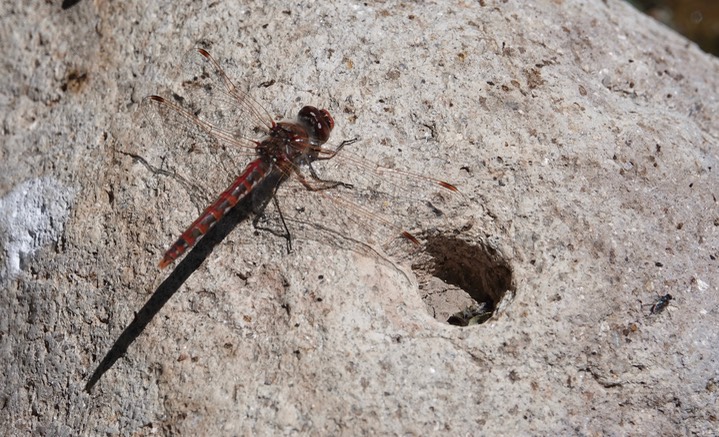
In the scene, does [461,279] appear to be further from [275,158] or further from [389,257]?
[275,158]

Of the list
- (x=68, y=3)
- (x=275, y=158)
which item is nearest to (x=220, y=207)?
(x=275, y=158)

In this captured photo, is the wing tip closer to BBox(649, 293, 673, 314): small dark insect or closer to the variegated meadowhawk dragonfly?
the variegated meadowhawk dragonfly

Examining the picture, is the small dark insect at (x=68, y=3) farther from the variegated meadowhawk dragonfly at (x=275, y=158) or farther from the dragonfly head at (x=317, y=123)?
the dragonfly head at (x=317, y=123)

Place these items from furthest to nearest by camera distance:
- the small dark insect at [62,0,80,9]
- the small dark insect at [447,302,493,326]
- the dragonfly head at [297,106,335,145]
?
the small dark insect at [62,0,80,9], the dragonfly head at [297,106,335,145], the small dark insect at [447,302,493,326]

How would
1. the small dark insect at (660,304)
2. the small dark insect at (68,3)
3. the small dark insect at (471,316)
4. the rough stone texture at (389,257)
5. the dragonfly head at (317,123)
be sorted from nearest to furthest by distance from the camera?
the rough stone texture at (389,257), the small dark insect at (660,304), the small dark insect at (471,316), the dragonfly head at (317,123), the small dark insect at (68,3)

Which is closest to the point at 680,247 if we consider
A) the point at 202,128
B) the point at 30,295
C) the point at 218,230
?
the point at 218,230

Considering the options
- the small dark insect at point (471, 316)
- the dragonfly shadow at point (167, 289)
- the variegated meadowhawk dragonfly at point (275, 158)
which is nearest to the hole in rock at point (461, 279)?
the small dark insect at point (471, 316)

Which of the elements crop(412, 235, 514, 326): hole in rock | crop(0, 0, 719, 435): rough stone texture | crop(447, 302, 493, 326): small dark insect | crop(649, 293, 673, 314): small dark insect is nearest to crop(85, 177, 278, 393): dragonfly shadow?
crop(0, 0, 719, 435): rough stone texture
